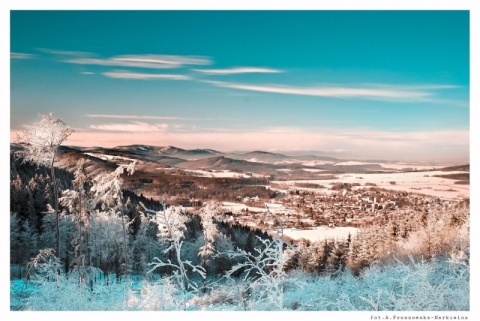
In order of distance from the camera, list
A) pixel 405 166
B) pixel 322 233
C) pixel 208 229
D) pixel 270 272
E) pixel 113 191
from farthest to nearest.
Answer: pixel 405 166, pixel 322 233, pixel 208 229, pixel 113 191, pixel 270 272

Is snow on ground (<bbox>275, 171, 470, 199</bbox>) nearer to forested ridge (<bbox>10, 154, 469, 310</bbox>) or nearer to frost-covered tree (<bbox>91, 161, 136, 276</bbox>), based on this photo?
forested ridge (<bbox>10, 154, 469, 310</bbox>)

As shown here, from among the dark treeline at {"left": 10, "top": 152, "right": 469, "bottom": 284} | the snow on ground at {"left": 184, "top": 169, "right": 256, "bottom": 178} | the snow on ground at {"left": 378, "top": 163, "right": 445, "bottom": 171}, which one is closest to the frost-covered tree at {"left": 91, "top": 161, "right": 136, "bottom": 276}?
the dark treeline at {"left": 10, "top": 152, "right": 469, "bottom": 284}

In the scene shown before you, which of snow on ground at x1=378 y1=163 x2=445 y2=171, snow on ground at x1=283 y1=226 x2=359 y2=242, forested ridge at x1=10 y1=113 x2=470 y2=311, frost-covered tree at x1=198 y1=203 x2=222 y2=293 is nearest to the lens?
forested ridge at x1=10 y1=113 x2=470 y2=311

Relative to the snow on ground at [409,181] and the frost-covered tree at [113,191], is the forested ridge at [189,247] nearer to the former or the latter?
the frost-covered tree at [113,191]

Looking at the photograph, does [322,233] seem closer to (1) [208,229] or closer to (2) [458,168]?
Result: (1) [208,229]

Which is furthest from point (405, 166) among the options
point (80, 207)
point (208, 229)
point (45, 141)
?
point (45, 141)
